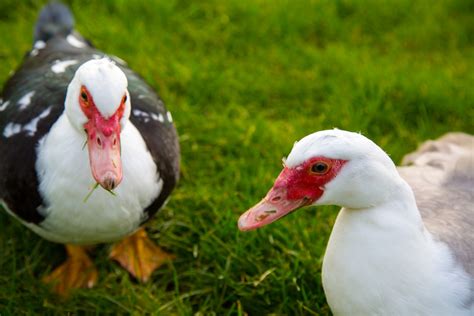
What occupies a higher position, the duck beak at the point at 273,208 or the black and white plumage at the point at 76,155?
the duck beak at the point at 273,208

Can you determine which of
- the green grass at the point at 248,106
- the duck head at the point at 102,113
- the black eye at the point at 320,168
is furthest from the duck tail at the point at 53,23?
the black eye at the point at 320,168

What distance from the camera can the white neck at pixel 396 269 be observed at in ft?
6.72

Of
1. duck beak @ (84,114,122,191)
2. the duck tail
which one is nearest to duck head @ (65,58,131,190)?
duck beak @ (84,114,122,191)

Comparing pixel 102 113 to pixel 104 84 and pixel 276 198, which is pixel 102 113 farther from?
pixel 276 198

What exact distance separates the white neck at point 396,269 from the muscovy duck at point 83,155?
2.55ft

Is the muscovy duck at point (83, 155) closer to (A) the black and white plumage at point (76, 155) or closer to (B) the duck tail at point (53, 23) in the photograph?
(A) the black and white plumage at point (76, 155)

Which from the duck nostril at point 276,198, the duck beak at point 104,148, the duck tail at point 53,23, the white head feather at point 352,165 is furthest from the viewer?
the duck tail at point 53,23

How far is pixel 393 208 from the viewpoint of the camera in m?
2.06

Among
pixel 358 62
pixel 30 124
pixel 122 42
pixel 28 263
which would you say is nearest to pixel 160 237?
pixel 28 263

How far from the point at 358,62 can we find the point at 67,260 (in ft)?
7.07

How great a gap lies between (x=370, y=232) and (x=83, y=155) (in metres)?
1.01

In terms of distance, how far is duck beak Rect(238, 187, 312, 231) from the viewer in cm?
207

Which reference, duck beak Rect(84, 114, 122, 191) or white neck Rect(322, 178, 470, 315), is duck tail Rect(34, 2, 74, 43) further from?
white neck Rect(322, 178, 470, 315)

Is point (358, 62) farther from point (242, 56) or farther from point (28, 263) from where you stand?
point (28, 263)
